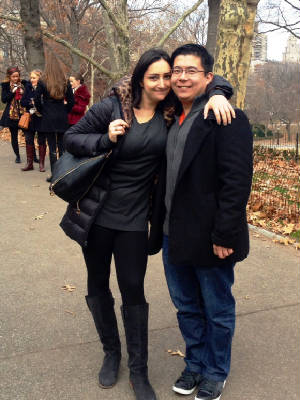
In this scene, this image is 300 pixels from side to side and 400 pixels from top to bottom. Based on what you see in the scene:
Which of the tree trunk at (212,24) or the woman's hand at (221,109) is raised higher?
the tree trunk at (212,24)

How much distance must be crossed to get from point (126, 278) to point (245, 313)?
5.03 ft

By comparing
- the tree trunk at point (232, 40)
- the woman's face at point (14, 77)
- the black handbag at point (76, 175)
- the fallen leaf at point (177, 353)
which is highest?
the tree trunk at point (232, 40)

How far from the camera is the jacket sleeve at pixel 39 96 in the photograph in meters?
7.98

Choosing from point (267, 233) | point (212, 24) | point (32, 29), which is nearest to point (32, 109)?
point (267, 233)

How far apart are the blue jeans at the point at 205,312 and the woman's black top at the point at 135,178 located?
27cm

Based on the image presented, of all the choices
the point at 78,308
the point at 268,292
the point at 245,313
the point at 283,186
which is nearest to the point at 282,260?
the point at 268,292

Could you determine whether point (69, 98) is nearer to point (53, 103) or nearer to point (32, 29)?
point (53, 103)

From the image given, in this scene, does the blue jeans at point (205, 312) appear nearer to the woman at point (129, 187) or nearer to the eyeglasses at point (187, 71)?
the woman at point (129, 187)

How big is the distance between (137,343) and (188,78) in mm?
1580

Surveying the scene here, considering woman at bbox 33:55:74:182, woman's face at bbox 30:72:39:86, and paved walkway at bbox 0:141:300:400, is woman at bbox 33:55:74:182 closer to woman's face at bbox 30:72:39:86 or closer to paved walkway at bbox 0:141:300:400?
woman's face at bbox 30:72:39:86

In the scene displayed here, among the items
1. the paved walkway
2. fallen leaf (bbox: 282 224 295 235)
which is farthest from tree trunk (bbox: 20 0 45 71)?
fallen leaf (bbox: 282 224 295 235)

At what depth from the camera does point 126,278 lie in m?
2.84

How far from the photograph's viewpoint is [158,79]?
2660 mm

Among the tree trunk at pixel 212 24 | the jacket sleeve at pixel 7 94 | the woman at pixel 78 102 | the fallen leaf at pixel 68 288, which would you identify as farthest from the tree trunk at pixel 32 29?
the fallen leaf at pixel 68 288
